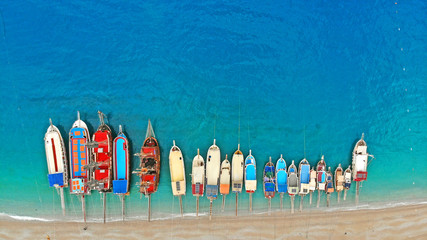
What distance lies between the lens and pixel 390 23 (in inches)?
482

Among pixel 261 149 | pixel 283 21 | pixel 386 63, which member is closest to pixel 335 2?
pixel 283 21

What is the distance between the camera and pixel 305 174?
12.1 m

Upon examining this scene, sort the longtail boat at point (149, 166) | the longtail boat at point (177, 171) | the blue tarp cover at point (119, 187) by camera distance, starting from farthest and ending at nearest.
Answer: the longtail boat at point (177, 171) < the longtail boat at point (149, 166) < the blue tarp cover at point (119, 187)

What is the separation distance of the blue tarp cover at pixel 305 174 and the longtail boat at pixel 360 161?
2.50m

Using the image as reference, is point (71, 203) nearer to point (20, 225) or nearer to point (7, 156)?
point (20, 225)

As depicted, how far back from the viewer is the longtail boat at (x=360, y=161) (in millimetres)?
12055

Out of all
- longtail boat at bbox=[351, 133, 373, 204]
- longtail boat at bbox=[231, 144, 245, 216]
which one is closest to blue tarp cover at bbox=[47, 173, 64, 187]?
longtail boat at bbox=[231, 144, 245, 216]

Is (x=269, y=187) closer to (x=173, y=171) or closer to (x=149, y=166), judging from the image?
(x=173, y=171)

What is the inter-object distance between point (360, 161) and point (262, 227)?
632cm

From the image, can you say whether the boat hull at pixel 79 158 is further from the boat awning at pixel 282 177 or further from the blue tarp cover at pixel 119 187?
the boat awning at pixel 282 177

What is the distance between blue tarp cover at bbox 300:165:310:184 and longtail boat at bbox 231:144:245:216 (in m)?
3.21

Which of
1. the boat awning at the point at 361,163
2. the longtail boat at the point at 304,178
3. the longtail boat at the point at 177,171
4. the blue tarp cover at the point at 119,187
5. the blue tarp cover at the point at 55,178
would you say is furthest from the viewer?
the boat awning at the point at 361,163

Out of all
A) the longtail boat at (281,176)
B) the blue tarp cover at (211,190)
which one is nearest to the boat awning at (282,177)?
the longtail boat at (281,176)

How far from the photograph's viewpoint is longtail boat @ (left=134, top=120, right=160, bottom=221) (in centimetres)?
1148
